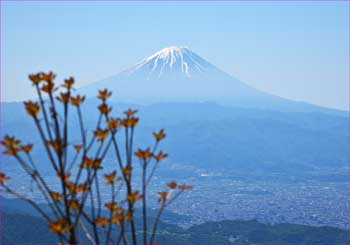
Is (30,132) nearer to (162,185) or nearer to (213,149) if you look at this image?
(213,149)

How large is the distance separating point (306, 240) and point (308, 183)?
189 feet

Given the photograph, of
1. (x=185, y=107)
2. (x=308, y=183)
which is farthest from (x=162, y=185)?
(x=185, y=107)

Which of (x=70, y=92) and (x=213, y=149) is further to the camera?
(x=213, y=149)

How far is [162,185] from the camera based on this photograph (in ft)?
310

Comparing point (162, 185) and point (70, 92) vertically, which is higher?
point (70, 92)

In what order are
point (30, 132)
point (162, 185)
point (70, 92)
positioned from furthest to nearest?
point (30, 132)
point (162, 185)
point (70, 92)

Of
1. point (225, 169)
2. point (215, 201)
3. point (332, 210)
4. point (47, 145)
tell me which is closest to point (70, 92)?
point (47, 145)

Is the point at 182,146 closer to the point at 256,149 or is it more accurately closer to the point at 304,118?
the point at 256,149

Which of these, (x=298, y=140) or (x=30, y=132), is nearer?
(x=30, y=132)

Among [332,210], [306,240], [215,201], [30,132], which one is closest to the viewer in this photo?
[306,240]

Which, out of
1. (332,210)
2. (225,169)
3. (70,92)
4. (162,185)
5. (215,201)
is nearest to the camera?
(70,92)

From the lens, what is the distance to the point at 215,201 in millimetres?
81500

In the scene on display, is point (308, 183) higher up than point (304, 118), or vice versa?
point (304, 118)

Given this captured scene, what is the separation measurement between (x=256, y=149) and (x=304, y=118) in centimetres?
4075
